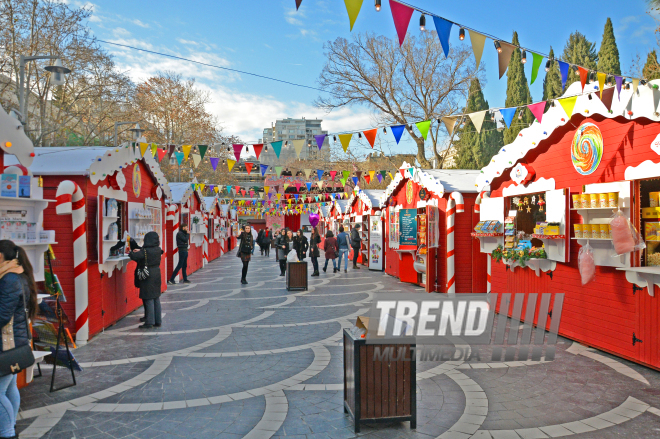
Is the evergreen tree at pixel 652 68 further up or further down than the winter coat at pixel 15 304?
further up

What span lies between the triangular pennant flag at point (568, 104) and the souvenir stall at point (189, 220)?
33.5 ft

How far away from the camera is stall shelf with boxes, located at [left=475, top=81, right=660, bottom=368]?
539 cm

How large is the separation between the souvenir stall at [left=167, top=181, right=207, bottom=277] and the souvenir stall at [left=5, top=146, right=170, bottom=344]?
4792mm

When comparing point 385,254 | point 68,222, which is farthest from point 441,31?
point 385,254

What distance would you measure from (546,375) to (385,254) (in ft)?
36.9

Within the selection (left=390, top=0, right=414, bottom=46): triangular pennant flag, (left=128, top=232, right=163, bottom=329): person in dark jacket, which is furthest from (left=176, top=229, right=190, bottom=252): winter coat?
(left=390, top=0, right=414, bottom=46): triangular pennant flag

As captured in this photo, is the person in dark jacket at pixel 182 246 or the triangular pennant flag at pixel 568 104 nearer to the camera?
the triangular pennant flag at pixel 568 104

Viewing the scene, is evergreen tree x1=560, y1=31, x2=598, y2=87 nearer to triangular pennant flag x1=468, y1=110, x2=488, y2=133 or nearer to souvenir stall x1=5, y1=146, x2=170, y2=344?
triangular pennant flag x1=468, y1=110, x2=488, y2=133

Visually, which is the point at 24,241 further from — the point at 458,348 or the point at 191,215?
the point at 191,215

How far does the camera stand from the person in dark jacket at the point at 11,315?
351cm

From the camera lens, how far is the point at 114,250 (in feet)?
26.1

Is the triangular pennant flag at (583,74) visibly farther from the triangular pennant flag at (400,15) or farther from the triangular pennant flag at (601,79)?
the triangular pennant flag at (400,15)

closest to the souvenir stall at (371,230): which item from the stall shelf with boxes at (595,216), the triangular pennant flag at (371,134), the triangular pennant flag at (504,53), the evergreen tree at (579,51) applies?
the triangular pennant flag at (371,134)

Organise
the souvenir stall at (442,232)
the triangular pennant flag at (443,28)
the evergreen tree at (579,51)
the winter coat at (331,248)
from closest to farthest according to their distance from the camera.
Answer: the triangular pennant flag at (443,28) < the souvenir stall at (442,232) < the winter coat at (331,248) < the evergreen tree at (579,51)
